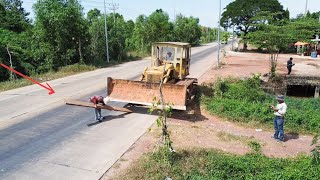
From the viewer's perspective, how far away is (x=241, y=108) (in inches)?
442

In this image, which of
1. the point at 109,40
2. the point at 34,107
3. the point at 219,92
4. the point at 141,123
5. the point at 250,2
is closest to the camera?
the point at 141,123

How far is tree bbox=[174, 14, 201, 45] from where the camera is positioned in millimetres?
54934

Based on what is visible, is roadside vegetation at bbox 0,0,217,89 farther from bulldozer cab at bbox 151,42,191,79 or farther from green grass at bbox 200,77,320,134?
green grass at bbox 200,77,320,134

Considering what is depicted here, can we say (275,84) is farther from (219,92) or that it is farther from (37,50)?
(37,50)

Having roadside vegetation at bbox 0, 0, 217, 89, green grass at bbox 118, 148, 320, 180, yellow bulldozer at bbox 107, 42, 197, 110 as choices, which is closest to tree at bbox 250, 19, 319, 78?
yellow bulldozer at bbox 107, 42, 197, 110

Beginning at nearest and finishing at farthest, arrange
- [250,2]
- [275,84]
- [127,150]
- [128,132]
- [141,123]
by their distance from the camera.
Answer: [127,150], [128,132], [141,123], [275,84], [250,2]

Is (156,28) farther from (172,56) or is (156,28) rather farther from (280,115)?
(280,115)

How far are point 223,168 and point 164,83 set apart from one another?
518 centimetres

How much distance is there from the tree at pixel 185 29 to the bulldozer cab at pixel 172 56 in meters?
40.2

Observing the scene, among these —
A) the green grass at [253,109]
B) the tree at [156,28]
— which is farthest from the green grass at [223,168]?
the tree at [156,28]

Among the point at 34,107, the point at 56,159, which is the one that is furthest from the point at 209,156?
the point at 34,107

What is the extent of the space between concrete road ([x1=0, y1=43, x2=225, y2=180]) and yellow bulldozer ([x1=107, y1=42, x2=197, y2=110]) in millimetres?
748

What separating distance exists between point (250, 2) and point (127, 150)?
40.5 meters

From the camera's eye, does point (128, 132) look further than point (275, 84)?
No
